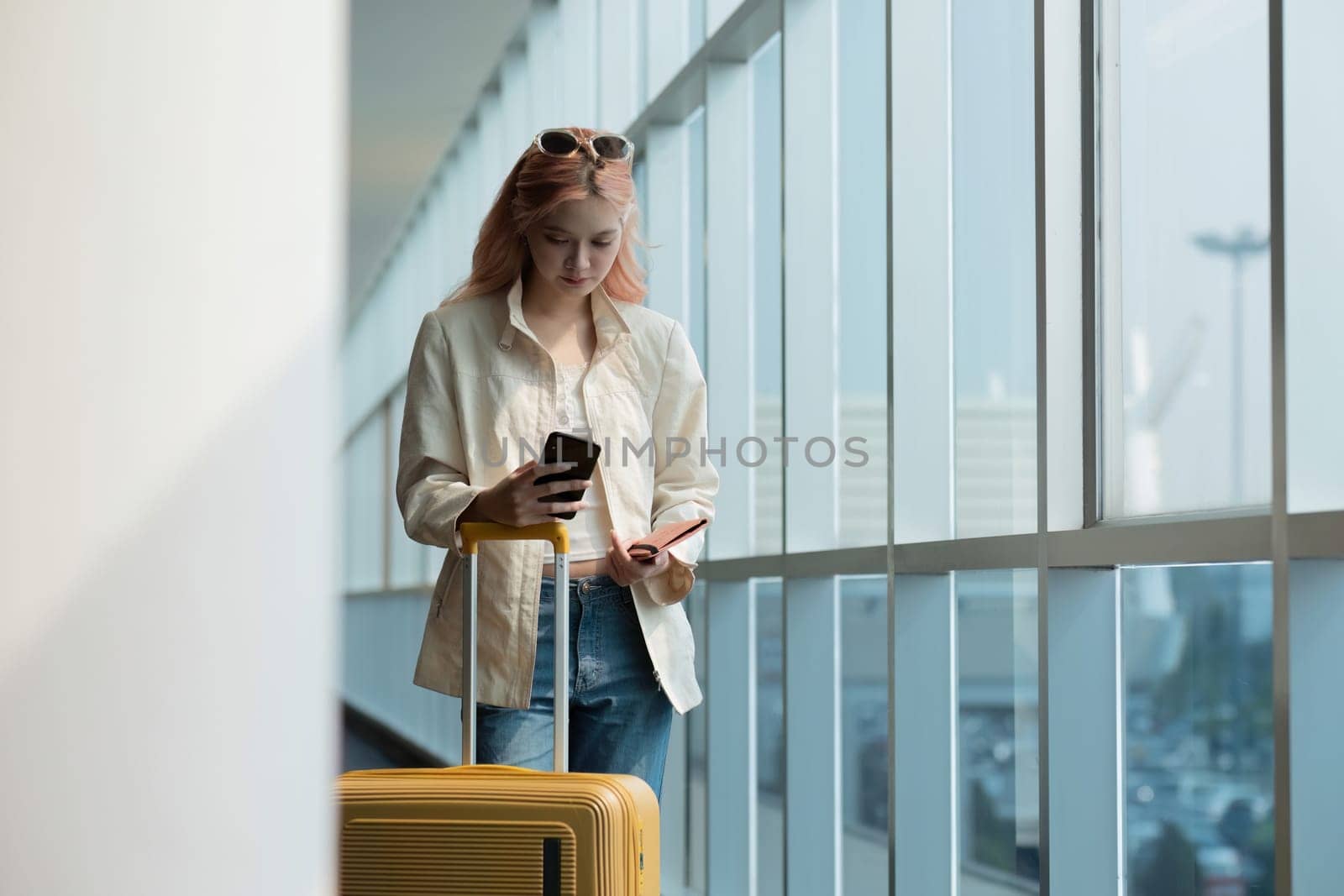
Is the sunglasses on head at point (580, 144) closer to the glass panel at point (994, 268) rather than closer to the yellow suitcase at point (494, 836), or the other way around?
the glass panel at point (994, 268)

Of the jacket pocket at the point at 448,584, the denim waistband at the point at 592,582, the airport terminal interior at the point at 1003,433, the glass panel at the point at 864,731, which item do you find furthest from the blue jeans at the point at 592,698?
the glass panel at the point at 864,731

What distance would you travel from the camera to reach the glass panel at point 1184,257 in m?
1.74

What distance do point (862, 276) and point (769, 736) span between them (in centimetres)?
130

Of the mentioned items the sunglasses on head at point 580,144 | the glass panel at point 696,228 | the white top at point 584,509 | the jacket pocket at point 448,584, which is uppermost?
the glass panel at point 696,228

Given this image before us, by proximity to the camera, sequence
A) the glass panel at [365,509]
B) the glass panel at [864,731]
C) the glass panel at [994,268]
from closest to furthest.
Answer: the glass panel at [994,268]
the glass panel at [864,731]
the glass panel at [365,509]

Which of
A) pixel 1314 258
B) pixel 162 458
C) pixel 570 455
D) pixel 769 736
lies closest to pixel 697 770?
pixel 769 736

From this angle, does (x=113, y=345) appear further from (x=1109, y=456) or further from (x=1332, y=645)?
(x=1109, y=456)

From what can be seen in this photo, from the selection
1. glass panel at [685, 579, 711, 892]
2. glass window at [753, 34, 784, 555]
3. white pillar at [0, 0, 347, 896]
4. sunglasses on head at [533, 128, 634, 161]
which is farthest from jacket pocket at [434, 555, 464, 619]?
glass panel at [685, 579, 711, 892]

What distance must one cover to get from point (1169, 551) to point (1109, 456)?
1.17 ft

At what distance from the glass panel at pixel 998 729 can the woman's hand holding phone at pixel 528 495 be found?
2.82 feet

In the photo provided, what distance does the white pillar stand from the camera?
81 centimetres

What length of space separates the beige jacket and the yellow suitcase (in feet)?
0.98

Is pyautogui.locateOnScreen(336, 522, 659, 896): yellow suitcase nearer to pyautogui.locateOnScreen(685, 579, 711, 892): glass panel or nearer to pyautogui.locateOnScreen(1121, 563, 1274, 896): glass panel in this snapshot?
pyautogui.locateOnScreen(1121, 563, 1274, 896): glass panel

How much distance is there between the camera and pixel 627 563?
2.07 meters
